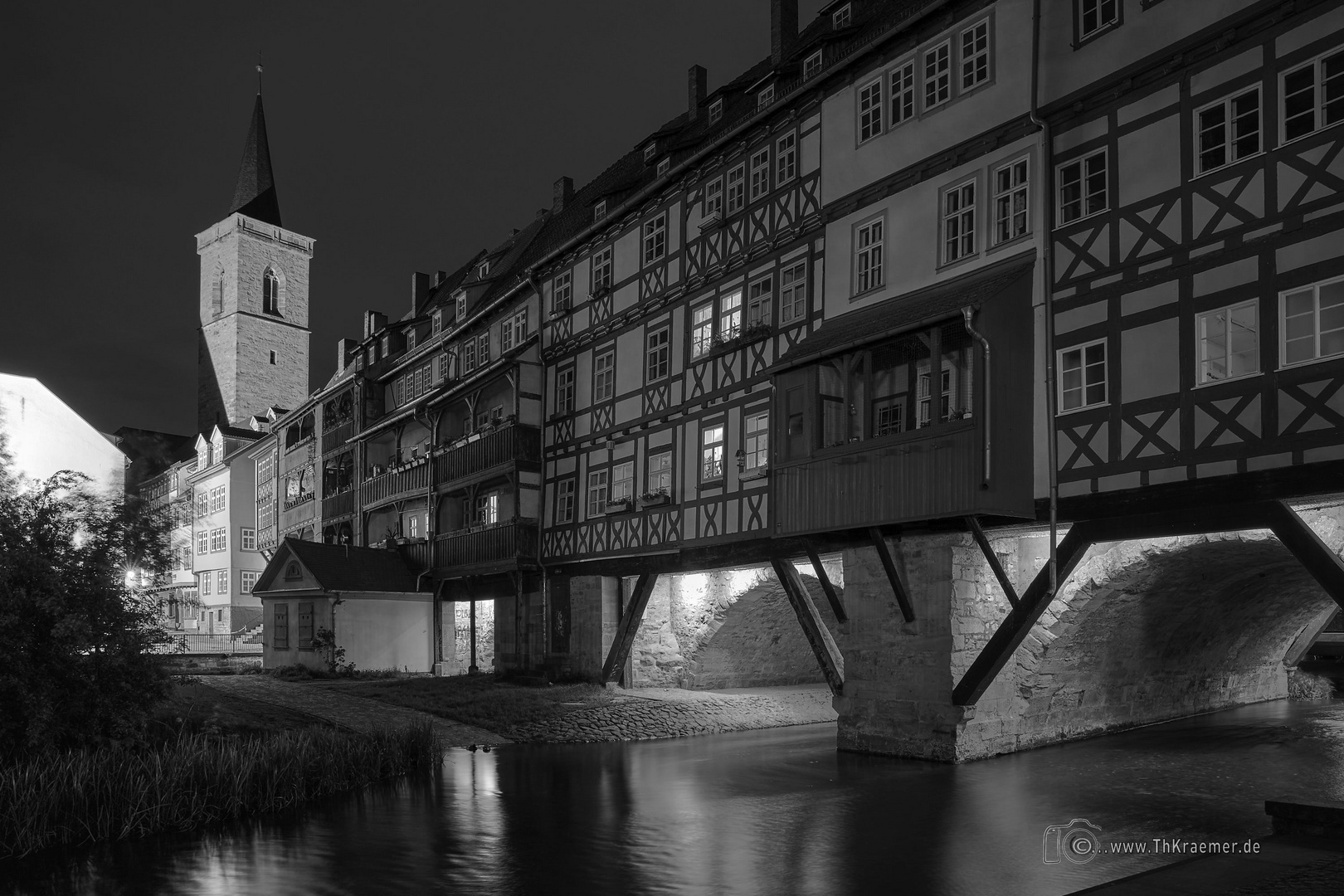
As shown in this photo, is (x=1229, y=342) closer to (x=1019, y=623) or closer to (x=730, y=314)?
(x=1019, y=623)

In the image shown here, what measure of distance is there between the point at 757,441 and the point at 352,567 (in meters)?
18.6

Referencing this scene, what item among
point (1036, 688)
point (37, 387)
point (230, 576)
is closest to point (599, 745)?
point (1036, 688)

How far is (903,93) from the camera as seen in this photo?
1880 cm

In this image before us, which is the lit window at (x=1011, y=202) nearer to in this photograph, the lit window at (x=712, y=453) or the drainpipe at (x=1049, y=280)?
the drainpipe at (x=1049, y=280)

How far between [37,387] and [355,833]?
138 feet

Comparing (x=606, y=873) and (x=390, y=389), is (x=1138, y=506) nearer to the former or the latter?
(x=606, y=873)

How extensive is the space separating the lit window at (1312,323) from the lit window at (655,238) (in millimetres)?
14936

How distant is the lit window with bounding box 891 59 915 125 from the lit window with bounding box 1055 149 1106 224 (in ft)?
11.1

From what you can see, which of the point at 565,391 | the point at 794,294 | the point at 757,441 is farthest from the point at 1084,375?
the point at 565,391

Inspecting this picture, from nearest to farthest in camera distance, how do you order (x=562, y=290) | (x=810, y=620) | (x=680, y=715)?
(x=810, y=620), (x=680, y=715), (x=562, y=290)

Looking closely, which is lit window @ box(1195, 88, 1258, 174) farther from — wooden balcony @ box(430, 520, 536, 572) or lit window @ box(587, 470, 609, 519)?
wooden balcony @ box(430, 520, 536, 572)

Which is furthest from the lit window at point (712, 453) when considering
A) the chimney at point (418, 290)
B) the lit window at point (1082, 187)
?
the chimney at point (418, 290)

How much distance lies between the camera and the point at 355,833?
13531 millimetres

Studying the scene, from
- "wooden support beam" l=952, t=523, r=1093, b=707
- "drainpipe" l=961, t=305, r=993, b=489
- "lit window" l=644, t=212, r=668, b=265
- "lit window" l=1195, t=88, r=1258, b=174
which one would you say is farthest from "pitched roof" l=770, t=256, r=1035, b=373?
"lit window" l=644, t=212, r=668, b=265
